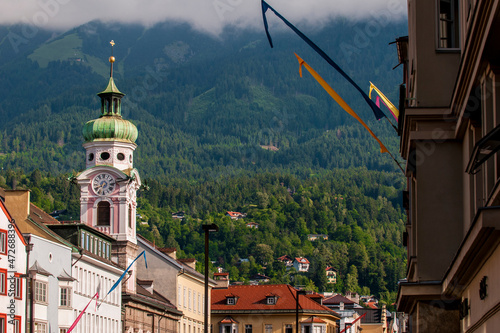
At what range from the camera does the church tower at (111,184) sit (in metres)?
95.9

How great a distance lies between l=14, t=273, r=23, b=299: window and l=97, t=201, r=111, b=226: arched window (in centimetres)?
3802

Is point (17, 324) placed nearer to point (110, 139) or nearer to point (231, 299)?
point (110, 139)

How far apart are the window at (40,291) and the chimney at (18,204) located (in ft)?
15.5

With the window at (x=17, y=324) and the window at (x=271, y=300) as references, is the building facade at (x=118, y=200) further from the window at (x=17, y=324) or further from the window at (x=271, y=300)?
the window at (x=17, y=324)

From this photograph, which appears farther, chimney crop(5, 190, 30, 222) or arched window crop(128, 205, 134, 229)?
arched window crop(128, 205, 134, 229)

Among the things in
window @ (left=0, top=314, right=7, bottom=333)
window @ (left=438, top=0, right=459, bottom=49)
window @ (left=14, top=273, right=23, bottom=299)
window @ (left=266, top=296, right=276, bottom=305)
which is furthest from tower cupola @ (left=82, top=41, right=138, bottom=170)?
window @ (left=438, top=0, right=459, bottom=49)

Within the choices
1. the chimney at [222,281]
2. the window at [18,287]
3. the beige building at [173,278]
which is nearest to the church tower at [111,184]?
the beige building at [173,278]

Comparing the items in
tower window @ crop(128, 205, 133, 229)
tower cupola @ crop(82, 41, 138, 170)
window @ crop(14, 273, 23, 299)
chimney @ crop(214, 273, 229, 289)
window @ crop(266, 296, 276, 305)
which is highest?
tower cupola @ crop(82, 41, 138, 170)

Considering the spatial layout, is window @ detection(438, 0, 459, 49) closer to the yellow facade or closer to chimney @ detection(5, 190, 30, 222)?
chimney @ detection(5, 190, 30, 222)

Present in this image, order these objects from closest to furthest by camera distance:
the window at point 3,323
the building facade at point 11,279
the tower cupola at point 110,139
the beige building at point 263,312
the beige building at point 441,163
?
the beige building at point 441,163 < the window at point 3,323 < the building facade at point 11,279 < the tower cupola at point 110,139 < the beige building at point 263,312

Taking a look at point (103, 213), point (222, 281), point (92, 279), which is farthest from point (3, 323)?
point (222, 281)

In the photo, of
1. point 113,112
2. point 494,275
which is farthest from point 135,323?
point 494,275

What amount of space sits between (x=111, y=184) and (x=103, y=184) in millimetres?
713

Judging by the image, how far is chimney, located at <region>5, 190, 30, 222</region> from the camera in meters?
66.6
